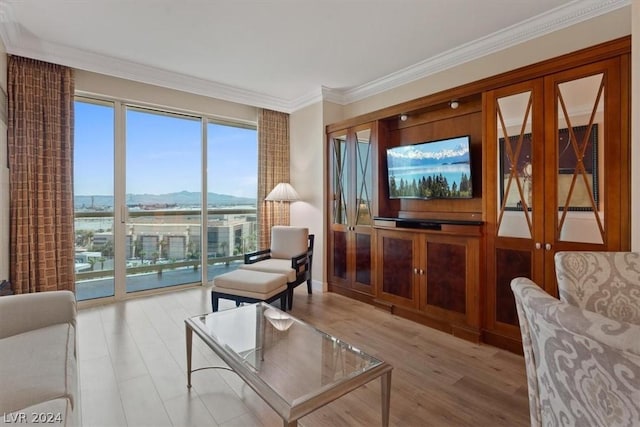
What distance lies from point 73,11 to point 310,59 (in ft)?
6.86

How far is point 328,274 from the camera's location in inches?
175

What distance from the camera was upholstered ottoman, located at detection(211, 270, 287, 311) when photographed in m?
3.18

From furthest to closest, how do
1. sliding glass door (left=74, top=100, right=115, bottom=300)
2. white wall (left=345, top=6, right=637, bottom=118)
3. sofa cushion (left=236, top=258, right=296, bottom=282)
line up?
sliding glass door (left=74, top=100, right=115, bottom=300) → sofa cushion (left=236, top=258, right=296, bottom=282) → white wall (left=345, top=6, right=637, bottom=118)

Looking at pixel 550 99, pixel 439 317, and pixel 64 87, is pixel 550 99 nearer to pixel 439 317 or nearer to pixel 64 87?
pixel 439 317

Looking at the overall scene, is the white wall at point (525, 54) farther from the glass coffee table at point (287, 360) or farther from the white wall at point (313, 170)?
the glass coffee table at point (287, 360)

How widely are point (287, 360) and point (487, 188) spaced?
2138mm

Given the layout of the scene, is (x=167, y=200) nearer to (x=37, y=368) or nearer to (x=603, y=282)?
(x=37, y=368)

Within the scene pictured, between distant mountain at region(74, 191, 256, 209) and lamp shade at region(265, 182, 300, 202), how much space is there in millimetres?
531

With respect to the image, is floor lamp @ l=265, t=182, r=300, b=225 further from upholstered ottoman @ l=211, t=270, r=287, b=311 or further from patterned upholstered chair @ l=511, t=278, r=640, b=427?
patterned upholstered chair @ l=511, t=278, r=640, b=427

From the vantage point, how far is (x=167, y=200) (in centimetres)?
439

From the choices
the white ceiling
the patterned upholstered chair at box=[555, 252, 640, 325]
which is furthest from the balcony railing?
the patterned upholstered chair at box=[555, 252, 640, 325]

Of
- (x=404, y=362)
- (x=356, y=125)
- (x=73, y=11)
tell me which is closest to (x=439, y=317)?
(x=404, y=362)

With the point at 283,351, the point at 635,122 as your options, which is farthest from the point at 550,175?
the point at 283,351

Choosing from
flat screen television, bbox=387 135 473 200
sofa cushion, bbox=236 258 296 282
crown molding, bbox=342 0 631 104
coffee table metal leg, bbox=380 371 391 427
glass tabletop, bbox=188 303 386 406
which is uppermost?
crown molding, bbox=342 0 631 104
